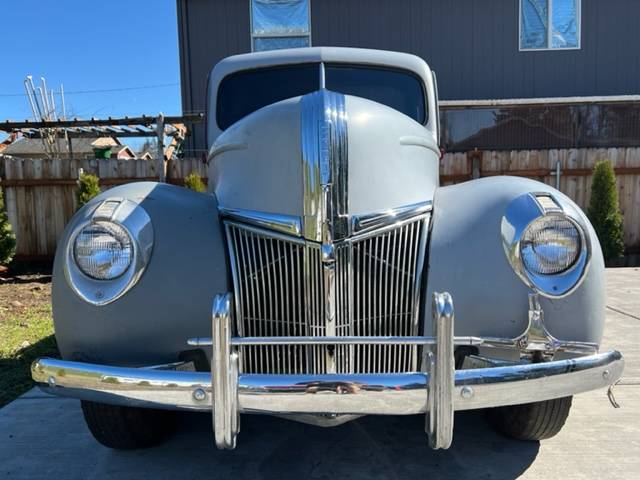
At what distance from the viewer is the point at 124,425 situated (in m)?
2.41

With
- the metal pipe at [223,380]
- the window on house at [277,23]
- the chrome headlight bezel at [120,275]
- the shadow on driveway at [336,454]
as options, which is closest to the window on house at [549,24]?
the window on house at [277,23]

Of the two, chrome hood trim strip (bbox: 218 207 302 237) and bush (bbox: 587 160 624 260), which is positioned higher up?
chrome hood trim strip (bbox: 218 207 302 237)

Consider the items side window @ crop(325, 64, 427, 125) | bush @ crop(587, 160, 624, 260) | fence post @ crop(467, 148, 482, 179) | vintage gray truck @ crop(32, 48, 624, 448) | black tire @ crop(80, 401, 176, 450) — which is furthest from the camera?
fence post @ crop(467, 148, 482, 179)

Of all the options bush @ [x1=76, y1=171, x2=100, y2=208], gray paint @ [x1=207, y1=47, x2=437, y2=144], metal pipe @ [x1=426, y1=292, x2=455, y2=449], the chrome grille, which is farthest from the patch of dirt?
metal pipe @ [x1=426, y1=292, x2=455, y2=449]

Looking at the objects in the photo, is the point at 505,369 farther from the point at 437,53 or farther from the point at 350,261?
the point at 437,53

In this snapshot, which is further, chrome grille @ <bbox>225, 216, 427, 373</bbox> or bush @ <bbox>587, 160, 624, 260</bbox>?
bush @ <bbox>587, 160, 624, 260</bbox>

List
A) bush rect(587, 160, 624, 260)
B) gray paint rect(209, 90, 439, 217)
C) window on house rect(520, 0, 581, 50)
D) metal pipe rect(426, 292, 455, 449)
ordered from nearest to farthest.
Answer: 1. metal pipe rect(426, 292, 455, 449)
2. gray paint rect(209, 90, 439, 217)
3. bush rect(587, 160, 624, 260)
4. window on house rect(520, 0, 581, 50)

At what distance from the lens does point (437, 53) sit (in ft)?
32.7

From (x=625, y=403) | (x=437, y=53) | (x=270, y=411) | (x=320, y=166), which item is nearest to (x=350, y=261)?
(x=320, y=166)

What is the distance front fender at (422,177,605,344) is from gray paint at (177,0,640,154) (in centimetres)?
853

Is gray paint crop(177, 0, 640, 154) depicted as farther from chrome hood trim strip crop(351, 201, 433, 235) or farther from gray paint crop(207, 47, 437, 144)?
chrome hood trim strip crop(351, 201, 433, 235)

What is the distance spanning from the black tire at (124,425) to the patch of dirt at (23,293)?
137 inches

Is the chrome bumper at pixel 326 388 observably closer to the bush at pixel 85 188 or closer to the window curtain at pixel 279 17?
the bush at pixel 85 188

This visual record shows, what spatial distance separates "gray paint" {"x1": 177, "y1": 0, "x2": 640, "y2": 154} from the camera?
9.84m
